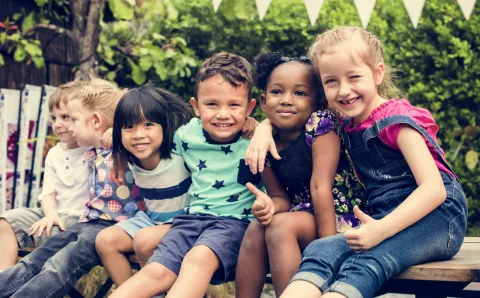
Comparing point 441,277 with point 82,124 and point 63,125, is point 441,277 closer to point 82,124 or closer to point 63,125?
point 82,124

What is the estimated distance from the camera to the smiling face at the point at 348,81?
255 cm

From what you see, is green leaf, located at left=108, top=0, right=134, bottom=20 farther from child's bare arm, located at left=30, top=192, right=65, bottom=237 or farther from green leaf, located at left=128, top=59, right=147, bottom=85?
child's bare arm, located at left=30, top=192, right=65, bottom=237

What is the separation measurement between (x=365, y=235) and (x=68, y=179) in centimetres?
184

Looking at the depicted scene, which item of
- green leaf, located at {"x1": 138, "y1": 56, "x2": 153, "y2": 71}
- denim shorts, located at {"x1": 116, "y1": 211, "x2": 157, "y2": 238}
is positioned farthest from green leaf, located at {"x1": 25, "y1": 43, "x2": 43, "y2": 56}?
denim shorts, located at {"x1": 116, "y1": 211, "x2": 157, "y2": 238}

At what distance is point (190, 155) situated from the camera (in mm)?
3068

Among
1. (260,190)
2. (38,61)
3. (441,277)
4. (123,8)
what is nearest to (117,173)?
(260,190)

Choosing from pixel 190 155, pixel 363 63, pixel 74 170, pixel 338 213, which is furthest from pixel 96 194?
pixel 363 63

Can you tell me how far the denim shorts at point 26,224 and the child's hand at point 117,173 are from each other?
0.35m

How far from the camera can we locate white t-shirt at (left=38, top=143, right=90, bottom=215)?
3.54 m

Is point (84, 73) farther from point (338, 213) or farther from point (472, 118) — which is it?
point (472, 118)

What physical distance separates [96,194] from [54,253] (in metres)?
0.34

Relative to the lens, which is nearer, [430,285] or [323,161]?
[430,285]

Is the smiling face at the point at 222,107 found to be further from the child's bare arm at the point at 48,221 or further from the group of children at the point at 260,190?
the child's bare arm at the point at 48,221

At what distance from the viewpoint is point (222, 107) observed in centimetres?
294
